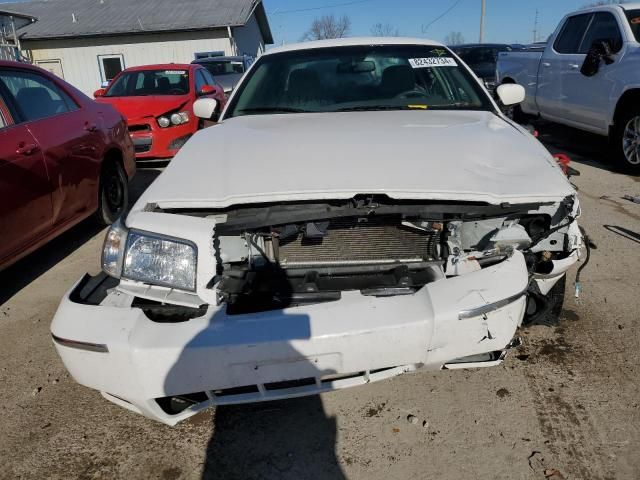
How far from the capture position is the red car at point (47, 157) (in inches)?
127

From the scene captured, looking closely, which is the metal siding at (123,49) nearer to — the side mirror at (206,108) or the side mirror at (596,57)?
the side mirror at (596,57)

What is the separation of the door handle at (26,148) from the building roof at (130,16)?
1797 centimetres

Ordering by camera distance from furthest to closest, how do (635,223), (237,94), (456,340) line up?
(635,223)
(237,94)
(456,340)

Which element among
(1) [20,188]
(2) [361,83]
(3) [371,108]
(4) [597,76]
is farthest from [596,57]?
(1) [20,188]

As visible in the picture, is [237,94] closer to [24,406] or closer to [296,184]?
[296,184]

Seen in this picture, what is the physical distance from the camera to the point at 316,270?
2.11 metres

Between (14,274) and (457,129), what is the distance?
11.3 ft

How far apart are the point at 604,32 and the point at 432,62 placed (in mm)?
4292

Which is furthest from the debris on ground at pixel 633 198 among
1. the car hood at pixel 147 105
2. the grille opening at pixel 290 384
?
the car hood at pixel 147 105

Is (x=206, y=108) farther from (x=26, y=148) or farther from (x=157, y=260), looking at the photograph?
(x=157, y=260)

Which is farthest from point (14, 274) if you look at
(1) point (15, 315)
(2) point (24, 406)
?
(2) point (24, 406)

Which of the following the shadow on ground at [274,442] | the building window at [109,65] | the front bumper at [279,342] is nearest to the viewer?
the front bumper at [279,342]

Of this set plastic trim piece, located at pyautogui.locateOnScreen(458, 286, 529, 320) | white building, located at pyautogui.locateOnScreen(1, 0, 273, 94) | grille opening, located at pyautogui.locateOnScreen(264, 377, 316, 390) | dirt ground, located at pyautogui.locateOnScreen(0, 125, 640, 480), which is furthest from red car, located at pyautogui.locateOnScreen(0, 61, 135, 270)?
Result: white building, located at pyautogui.locateOnScreen(1, 0, 273, 94)

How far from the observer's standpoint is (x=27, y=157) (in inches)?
132
